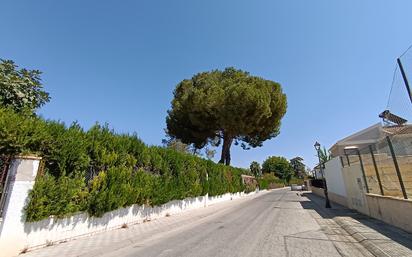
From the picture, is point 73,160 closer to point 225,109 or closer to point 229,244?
point 229,244

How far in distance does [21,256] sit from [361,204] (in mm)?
13549

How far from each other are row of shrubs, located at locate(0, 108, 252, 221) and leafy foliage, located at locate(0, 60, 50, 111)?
155 cm

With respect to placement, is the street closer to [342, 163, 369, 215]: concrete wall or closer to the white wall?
[342, 163, 369, 215]: concrete wall

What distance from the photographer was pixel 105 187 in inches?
366

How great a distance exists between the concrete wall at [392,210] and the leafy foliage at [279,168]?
92.1m

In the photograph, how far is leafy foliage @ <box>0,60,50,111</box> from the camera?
8461 mm

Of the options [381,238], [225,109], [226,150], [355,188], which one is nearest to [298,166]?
[226,150]

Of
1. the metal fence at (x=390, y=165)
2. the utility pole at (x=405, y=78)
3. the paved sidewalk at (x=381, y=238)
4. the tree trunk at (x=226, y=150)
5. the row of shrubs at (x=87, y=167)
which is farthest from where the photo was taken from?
the tree trunk at (x=226, y=150)

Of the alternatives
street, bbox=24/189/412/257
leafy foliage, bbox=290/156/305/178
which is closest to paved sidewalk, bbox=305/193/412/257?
street, bbox=24/189/412/257

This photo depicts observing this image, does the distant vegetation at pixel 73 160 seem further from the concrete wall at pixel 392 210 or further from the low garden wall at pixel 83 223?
the concrete wall at pixel 392 210

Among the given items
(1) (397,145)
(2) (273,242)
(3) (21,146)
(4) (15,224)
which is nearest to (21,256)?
(4) (15,224)

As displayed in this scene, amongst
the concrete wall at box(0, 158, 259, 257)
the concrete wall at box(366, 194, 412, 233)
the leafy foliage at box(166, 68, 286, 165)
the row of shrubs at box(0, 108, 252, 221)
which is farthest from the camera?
the leafy foliage at box(166, 68, 286, 165)

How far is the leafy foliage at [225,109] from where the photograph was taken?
1018 inches

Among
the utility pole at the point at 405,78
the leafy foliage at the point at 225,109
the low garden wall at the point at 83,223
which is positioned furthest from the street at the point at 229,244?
the leafy foliage at the point at 225,109
